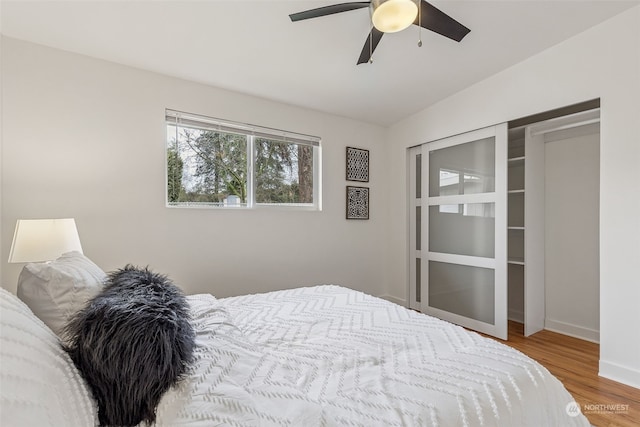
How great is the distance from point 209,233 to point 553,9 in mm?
3186

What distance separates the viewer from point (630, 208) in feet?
7.05

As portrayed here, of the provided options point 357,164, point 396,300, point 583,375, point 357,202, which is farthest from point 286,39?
point 583,375

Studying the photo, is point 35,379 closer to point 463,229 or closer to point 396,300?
point 463,229

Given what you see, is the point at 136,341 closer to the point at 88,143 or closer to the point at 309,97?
the point at 88,143

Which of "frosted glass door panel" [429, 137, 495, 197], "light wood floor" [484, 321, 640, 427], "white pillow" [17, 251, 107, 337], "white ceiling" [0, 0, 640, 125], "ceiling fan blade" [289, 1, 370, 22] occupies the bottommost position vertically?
"light wood floor" [484, 321, 640, 427]

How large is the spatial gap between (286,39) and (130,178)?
1.66 m

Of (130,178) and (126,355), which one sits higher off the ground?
(130,178)

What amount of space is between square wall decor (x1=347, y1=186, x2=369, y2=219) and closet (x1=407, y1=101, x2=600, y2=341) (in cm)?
70

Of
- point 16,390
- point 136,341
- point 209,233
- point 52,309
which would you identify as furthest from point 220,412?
point 209,233

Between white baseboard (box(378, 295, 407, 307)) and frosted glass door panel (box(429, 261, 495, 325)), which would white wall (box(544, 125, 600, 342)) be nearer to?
frosted glass door panel (box(429, 261, 495, 325))

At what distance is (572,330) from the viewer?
3117 mm

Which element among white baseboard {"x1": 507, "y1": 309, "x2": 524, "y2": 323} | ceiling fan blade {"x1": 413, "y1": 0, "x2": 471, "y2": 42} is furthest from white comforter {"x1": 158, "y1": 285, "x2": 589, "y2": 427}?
white baseboard {"x1": 507, "y1": 309, "x2": 524, "y2": 323}

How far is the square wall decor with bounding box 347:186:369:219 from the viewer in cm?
376

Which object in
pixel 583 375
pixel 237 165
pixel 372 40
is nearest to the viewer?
pixel 372 40
